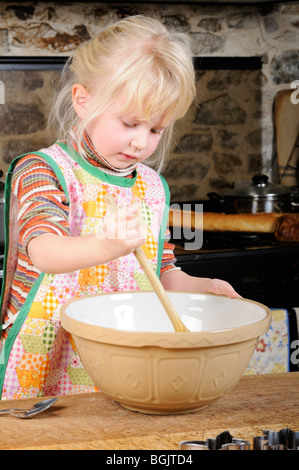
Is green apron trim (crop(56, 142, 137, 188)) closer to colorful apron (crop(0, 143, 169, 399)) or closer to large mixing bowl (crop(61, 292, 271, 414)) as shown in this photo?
colorful apron (crop(0, 143, 169, 399))

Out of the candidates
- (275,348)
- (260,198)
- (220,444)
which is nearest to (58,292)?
(220,444)

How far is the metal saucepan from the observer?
8.75 feet

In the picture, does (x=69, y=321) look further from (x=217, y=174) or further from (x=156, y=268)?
(x=217, y=174)

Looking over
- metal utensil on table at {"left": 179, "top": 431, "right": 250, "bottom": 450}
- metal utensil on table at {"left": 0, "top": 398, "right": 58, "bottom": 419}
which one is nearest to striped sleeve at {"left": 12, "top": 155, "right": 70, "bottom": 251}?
metal utensil on table at {"left": 0, "top": 398, "right": 58, "bottom": 419}

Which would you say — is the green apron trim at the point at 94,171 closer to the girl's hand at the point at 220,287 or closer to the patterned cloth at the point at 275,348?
the girl's hand at the point at 220,287

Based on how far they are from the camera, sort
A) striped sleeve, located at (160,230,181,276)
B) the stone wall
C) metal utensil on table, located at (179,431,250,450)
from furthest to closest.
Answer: the stone wall < striped sleeve, located at (160,230,181,276) < metal utensil on table, located at (179,431,250,450)

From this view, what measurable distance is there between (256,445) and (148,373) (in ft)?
0.56

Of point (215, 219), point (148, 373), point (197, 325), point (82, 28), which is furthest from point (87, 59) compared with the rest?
point (82, 28)

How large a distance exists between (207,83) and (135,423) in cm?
251

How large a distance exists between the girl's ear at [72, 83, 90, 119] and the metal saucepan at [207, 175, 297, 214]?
1.50 metres


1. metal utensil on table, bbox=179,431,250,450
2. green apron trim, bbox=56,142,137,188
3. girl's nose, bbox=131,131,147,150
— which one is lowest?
metal utensil on table, bbox=179,431,250,450

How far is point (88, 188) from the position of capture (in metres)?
1.33

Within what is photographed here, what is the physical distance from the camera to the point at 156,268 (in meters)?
1.39

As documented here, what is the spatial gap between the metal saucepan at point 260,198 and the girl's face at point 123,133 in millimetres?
1496
